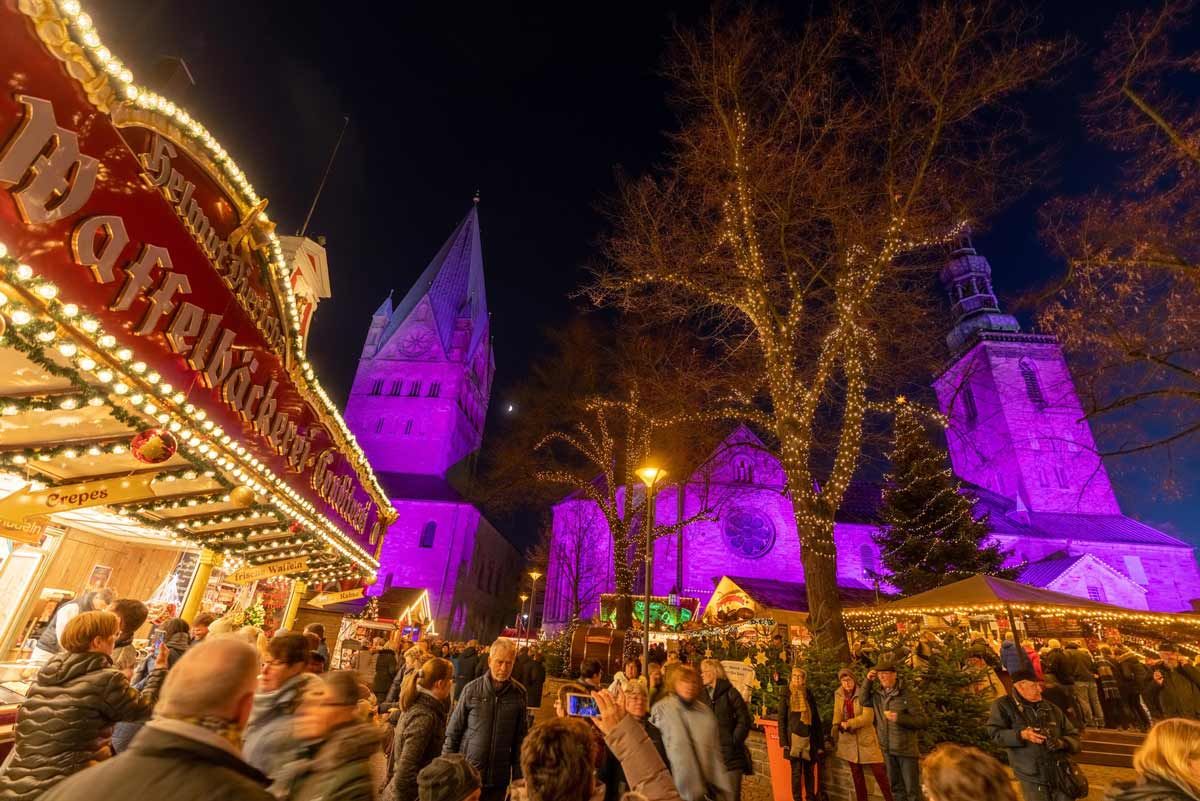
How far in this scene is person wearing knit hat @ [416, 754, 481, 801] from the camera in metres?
2.49

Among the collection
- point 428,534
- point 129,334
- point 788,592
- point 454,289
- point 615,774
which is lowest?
point 615,774

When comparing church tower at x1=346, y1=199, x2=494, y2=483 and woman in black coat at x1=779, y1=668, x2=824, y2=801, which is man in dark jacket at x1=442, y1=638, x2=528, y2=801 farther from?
church tower at x1=346, y1=199, x2=494, y2=483

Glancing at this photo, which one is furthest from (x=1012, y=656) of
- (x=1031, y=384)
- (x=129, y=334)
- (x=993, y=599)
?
(x=1031, y=384)

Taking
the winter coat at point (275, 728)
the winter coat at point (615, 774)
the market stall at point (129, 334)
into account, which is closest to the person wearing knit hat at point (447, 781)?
the winter coat at point (275, 728)

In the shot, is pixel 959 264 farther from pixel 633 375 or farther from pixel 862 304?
pixel 862 304

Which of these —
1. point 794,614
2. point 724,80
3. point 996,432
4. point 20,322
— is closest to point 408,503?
point 794,614

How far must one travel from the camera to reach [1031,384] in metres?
38.7

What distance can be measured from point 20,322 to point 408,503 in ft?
123

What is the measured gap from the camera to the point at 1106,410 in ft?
35.6

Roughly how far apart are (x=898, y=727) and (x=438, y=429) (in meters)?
42.0

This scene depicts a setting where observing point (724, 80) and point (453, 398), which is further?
point (453, 398)

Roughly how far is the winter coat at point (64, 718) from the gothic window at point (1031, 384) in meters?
46.5

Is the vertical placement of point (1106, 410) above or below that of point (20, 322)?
above

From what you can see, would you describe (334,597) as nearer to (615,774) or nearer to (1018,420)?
(615,774)
